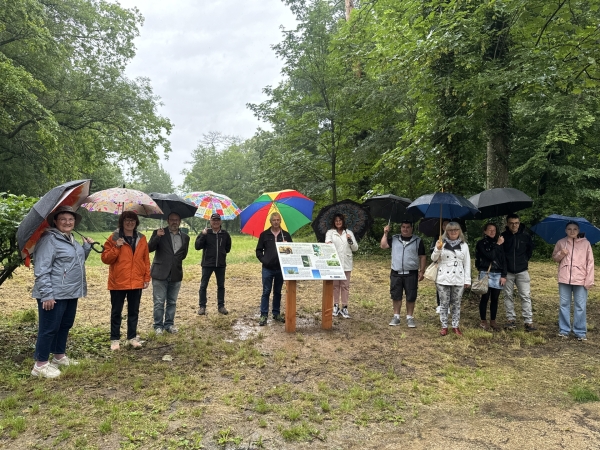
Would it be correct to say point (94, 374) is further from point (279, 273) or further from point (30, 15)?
point (30, 15)

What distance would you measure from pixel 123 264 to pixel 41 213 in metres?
1.31

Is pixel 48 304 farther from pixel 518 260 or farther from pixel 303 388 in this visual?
pixel 518 260

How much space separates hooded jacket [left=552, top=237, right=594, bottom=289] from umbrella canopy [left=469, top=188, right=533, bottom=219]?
0.85 metres

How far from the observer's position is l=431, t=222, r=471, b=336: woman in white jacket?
19.0ft

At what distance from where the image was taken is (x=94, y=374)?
412 cm

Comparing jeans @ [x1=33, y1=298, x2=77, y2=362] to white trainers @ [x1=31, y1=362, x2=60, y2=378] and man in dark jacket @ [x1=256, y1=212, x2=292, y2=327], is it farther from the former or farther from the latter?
man in dark jacket @ [x1=256, y1=212, x2=292, y2=327]

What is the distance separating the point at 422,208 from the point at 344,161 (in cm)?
922

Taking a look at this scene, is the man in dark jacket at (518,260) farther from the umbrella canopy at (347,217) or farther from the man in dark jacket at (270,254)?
the man in dark jacket at (270,254)

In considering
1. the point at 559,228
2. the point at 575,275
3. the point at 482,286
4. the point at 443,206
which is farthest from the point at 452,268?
the point at 559,228

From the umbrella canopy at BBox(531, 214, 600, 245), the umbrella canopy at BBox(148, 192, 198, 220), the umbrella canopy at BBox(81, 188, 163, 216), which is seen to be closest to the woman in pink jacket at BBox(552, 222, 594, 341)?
the umbrella canopy at BBox(531, 214, 600, 245)

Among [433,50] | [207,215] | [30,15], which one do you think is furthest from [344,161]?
[30,15]

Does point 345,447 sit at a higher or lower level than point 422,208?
lower

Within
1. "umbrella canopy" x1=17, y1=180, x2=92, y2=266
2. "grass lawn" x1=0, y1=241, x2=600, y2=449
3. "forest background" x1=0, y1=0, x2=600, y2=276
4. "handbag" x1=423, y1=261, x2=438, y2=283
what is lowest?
"grass lawn" x1=0, y1=241, x2=600, y2=449

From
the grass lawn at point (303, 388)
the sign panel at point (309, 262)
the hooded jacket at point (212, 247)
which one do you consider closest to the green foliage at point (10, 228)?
the grass lawn at point (303, 388)
